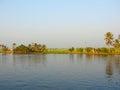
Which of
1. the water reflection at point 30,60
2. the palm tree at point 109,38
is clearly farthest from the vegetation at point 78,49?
the water reflection at point 30,60

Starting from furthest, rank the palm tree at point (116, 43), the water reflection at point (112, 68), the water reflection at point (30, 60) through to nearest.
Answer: the palm tree at point (116, 43) → the water reflection at point (30, 60) → the water reflection at point (112, 68)

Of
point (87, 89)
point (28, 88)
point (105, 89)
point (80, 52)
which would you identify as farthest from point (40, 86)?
point (80, 52)

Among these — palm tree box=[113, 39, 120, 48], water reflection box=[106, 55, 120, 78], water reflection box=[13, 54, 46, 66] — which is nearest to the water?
water reflection box=[106, 55, 120, 78]

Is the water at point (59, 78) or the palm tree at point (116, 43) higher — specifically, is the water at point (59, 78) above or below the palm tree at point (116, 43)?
below

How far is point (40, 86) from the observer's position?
29.6 metres

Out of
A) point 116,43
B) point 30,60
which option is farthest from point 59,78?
point 116,43

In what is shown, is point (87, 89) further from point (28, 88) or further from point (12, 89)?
point (12, 89)

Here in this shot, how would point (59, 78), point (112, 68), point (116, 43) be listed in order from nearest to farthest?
point (59, 78), point (112, 68), point (116, 43)

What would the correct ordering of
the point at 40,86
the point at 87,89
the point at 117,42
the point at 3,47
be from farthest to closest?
the point at 3,47
the point at 117,42
the point at 40,86
the point at 87,89

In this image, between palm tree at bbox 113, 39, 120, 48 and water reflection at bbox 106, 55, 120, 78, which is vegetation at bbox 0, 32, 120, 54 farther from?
water reflection at bbox 106, 55, 120, 78

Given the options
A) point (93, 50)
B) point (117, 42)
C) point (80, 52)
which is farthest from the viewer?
point (80, 52)

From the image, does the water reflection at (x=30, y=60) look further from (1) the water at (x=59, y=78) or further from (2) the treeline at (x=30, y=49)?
(2) the treeline at (x=30, y=49)

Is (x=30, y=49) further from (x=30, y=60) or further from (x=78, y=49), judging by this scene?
(x=30, y=60)

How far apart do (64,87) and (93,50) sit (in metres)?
130
